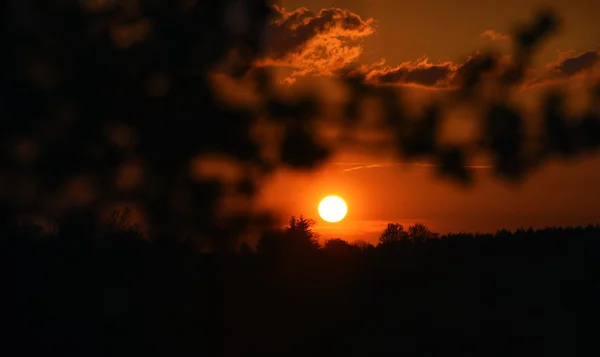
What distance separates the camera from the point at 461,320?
7809 millimetres

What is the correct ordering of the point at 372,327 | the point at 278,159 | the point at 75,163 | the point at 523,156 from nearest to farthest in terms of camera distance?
the point at 75,163
the point at 278,159
the point at 523,156
the point at 372,327

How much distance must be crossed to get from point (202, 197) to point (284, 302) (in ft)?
5.91

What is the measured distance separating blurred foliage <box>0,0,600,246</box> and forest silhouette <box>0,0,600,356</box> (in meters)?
0.01

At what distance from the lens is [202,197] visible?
5969 mm

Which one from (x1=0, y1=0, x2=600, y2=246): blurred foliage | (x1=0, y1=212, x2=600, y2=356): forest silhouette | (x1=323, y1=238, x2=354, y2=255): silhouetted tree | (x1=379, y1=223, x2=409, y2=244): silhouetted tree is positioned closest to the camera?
(x1=0, y1=0, x2=600, y2=246): blurred foliage

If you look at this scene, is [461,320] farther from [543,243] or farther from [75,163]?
[75,163]

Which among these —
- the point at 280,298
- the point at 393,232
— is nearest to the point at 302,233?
the point at 280,298

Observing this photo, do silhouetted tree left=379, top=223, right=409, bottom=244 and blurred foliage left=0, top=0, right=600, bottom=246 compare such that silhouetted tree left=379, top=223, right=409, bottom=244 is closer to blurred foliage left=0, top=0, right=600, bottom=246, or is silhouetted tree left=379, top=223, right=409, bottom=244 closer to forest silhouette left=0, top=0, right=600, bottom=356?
forest silhouette left=0, top=0, right=600, bottom=356

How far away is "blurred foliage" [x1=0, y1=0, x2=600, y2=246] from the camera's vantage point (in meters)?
5.86

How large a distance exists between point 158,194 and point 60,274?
165cm

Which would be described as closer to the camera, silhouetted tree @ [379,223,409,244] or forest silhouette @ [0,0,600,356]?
forest silhouette @ [0,0,600,356]

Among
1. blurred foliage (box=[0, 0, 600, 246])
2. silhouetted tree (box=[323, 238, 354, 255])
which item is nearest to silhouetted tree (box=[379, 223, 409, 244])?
silhouetted tree (box=[323, 238, 354, 255])

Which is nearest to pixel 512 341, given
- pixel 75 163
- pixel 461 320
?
pixel 461 320

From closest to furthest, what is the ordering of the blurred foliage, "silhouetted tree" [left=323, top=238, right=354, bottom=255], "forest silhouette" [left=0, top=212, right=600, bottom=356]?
1. the blurred foliage
2. "forest silhouette" [left=0, top=212, right=600, bottom=356]
3. "silhouetted tree" [left=323, top=238, right=354, bottom=255]
